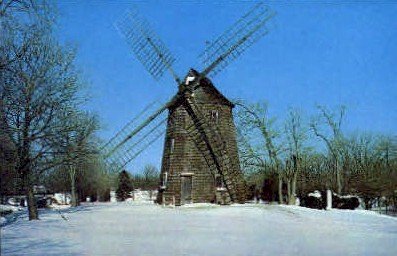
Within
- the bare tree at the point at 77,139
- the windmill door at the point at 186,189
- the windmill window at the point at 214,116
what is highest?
the windmill window at the point at 214,116

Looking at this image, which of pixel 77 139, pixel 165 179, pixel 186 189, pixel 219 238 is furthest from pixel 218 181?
pixel 219 238

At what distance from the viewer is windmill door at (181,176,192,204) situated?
1244 inches

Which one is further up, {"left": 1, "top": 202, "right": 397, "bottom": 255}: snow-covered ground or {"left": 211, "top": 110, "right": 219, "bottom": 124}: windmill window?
{"left": 211, "top": 110, "right": 219, "bottom": 124}: windmill window

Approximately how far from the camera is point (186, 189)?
3172 centimetres

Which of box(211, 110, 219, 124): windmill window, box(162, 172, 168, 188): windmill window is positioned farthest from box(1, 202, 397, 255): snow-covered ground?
box(162, 172, 168, 188): windmill window

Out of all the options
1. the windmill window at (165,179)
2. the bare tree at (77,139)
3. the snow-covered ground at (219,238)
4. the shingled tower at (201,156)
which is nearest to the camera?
the snow-covered ground at (219,238)

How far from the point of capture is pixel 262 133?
41625mm

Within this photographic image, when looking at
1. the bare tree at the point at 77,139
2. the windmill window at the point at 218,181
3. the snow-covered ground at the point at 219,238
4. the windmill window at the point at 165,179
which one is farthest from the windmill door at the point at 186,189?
the snow-covered ground at the point at 219,238

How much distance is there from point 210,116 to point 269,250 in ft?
67.4

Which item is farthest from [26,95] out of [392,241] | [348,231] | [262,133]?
[262,133]

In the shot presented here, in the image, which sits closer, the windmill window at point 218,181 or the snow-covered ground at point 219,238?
the snow-covered ground at point 219,238

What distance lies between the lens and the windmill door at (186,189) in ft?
104

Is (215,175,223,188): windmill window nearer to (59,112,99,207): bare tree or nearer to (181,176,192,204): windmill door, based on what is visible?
(181,176,192,204): windmill door

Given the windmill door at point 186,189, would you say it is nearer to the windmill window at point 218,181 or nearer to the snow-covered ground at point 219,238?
the windmill window at point 218,181
